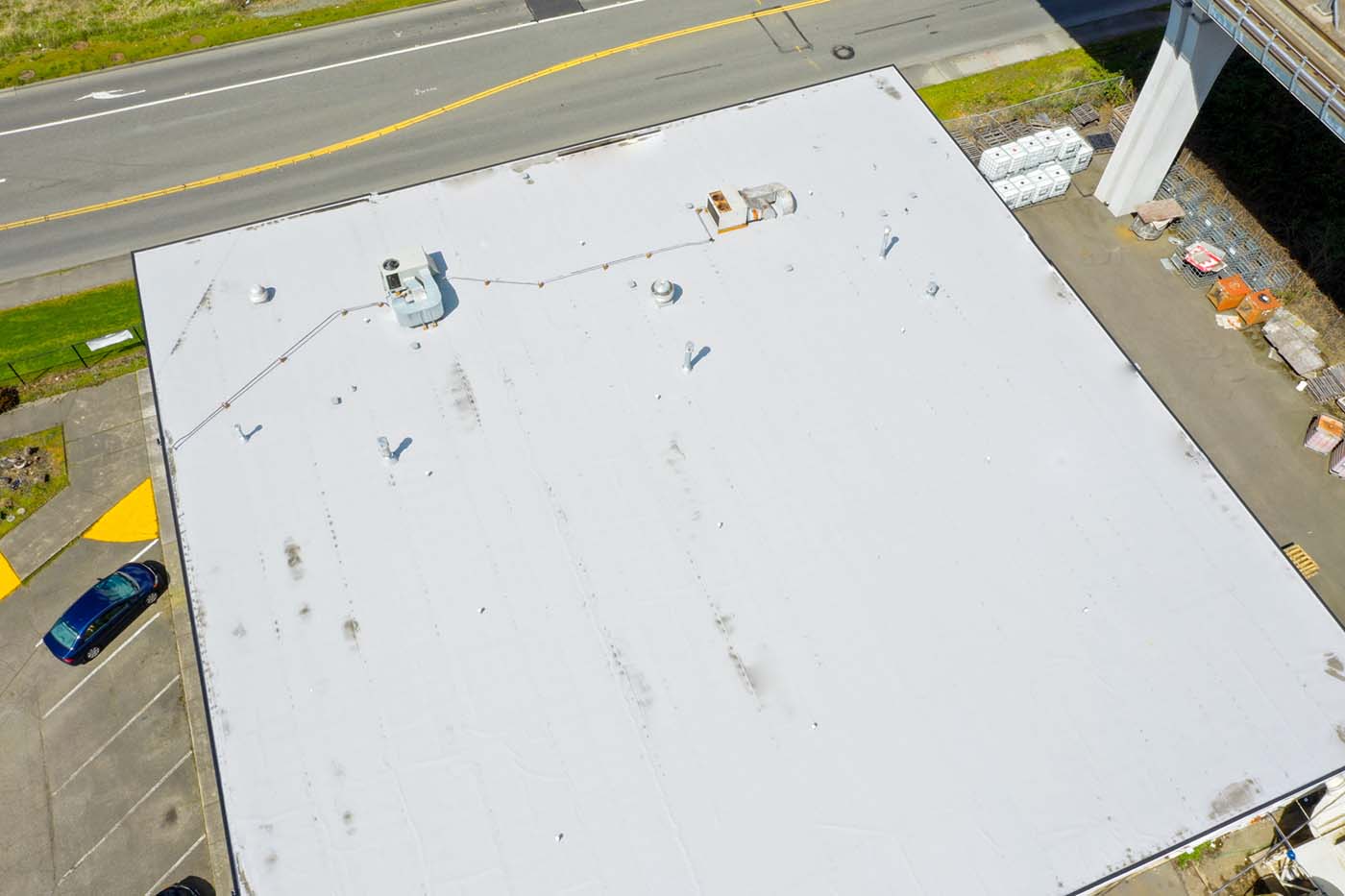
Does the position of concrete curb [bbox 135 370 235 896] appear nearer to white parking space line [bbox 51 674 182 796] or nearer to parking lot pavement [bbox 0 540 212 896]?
parking lot pavement [bbox 0 540 212 896]

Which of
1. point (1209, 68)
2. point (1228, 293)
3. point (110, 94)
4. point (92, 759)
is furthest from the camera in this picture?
point (110, 94)

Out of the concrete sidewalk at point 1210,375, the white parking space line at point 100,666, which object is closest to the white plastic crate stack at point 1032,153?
the concrete sidewalk at point 1210,375

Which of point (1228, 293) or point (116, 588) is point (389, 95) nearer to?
point (116, 588)

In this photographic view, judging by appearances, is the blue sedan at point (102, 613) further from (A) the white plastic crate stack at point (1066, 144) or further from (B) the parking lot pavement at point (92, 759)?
(A) the white plastic crate stack at point (1066, 144)

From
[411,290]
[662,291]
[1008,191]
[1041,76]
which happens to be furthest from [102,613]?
[1041,76]

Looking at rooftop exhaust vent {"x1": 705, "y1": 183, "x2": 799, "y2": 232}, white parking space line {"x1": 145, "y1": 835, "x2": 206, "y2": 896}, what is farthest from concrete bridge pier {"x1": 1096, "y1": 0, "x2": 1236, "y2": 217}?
white parking space line {"x1": 145, "y1": 835, "x2": 206, "y2": 896}

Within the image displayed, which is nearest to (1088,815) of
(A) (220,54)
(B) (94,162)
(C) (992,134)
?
(C) (992,134)
